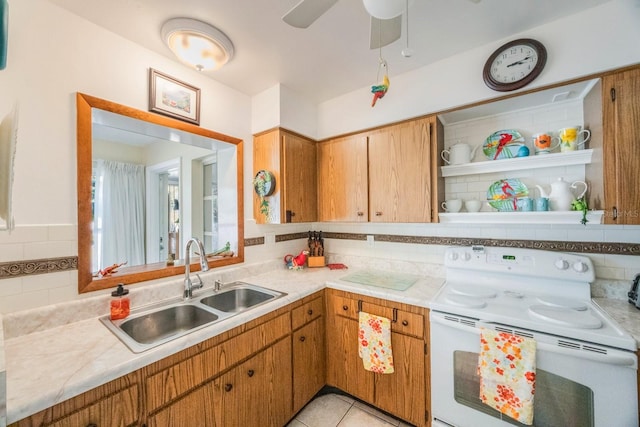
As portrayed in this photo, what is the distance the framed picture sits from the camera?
1.58 metres

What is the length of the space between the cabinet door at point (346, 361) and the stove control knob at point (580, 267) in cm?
138

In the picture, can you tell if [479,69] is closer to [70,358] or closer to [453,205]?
[453,205]

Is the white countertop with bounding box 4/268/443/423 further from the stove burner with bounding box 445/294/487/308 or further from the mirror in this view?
the mirror

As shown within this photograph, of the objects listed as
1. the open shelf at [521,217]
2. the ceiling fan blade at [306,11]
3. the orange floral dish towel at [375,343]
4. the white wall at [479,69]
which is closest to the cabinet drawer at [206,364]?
the orange floral dish towel at [375,343]

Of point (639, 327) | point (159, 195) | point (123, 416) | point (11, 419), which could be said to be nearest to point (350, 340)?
point (123, 416)

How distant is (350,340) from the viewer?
6.00ft

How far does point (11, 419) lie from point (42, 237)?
844 millimetres

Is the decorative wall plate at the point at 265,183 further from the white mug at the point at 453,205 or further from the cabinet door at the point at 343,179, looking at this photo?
the white mug at the point at 453,205

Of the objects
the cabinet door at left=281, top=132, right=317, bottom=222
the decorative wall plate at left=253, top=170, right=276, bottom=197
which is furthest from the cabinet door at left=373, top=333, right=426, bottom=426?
the decorative wall plate at left=253, top=170, right=276, bottom=197

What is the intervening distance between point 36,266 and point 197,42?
1.43 m

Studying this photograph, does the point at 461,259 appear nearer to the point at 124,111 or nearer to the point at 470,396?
the point at 470,396

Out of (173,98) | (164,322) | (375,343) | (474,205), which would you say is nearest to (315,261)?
(375,343)

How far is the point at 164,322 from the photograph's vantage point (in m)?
1.52

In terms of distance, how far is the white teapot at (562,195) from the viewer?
4.84ft
